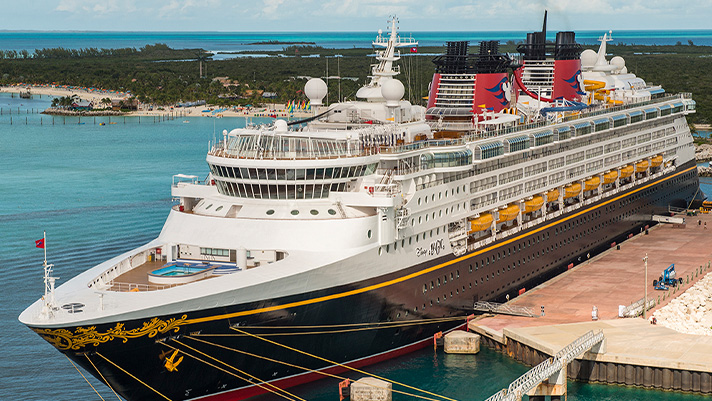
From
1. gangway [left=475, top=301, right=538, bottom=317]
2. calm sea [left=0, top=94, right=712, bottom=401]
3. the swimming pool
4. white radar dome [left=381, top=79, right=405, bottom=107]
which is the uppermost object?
white radar dome [left=381, top=79, right=405, bottom=107]

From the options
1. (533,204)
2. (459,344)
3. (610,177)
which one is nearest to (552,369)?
(459,344)

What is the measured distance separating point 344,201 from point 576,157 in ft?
66.6

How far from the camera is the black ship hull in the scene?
91.8ft

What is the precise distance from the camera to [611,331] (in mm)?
37844

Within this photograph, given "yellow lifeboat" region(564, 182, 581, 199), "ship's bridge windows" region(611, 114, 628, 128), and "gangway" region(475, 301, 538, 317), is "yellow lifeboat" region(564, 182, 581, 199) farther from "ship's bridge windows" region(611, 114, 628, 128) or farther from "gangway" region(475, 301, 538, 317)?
"gangway" region(475, 301, 538, 317)

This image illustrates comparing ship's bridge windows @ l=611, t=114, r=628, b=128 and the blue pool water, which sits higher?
ship's bridge windows @ l=611, t=114, r=628, b=128

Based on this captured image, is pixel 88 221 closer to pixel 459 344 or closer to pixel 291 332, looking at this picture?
pixel 459 344

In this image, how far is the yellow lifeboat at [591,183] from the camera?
167 feet

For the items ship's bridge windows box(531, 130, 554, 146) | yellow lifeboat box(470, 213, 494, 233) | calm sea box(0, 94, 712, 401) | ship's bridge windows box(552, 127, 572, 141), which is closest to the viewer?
calm sea box(0, 94, 712, 401)

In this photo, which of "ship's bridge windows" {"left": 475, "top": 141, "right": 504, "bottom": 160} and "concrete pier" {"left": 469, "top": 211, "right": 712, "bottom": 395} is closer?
"concrete pier" {"left": 469, "top": 211, "right": 712, "bottom": 395}

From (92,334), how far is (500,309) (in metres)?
19.6

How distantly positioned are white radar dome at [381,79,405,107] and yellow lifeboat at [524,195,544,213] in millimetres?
8868

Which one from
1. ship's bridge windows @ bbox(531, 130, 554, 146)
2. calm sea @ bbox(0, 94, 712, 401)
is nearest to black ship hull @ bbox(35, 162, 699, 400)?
calm sea @ bbox(0, 94, 712, 401)

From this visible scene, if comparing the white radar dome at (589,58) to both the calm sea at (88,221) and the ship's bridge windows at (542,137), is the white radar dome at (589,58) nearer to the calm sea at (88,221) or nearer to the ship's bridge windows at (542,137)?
the ship's bridge windows at (542,137)
